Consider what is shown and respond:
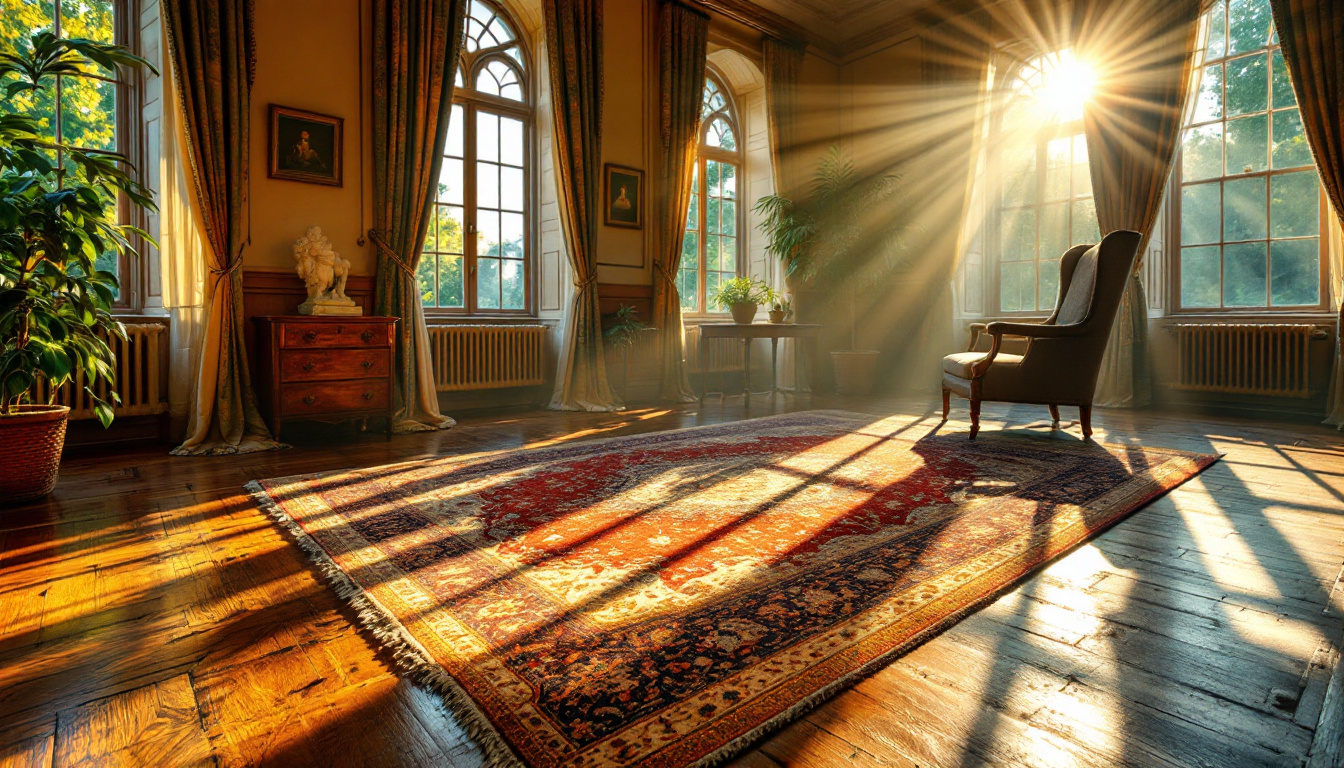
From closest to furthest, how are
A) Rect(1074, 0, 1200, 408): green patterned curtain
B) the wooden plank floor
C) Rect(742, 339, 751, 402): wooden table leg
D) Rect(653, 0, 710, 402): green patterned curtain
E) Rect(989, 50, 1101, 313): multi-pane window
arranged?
the wooden plank floor < Rect(1074, 0, 1200, 408): green patterned curtain < Rect(742, 339, 751, 402): wooden table leg < Rect(653, 0, 710, 402): green patterned curtain < Rect(989, 50, 1101, 313): multi-pane window

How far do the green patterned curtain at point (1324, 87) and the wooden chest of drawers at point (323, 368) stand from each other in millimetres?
5938

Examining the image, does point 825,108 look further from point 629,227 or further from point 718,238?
point 629,227

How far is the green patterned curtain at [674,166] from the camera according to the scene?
6.18m

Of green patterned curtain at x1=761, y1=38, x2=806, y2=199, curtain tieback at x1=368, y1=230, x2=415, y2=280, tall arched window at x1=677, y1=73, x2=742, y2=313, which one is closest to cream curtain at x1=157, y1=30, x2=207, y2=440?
curtain tieback at x1=368, y1=230, x2=415, y2=280

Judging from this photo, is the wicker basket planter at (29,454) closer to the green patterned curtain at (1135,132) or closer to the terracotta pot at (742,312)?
the terracotta pot at (742,312)

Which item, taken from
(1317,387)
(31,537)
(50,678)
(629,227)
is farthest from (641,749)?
(1317,387)

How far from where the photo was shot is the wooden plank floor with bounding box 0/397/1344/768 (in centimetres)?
112

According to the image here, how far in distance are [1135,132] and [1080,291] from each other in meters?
2.42

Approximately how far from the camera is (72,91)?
13.0 feet

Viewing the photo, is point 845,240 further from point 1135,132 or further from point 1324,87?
point 1324,87

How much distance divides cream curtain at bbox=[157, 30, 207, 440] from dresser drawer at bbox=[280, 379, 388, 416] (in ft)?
1.85

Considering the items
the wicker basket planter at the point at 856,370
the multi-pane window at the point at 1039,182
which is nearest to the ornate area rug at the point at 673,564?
the wicker basket planter at the point at 856,370

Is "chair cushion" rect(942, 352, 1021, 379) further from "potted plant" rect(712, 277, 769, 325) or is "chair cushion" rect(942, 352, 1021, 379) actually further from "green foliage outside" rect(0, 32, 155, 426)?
"green foliage outside" rect(0, 32, 155, 426)

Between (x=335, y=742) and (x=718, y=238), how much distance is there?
667cm
